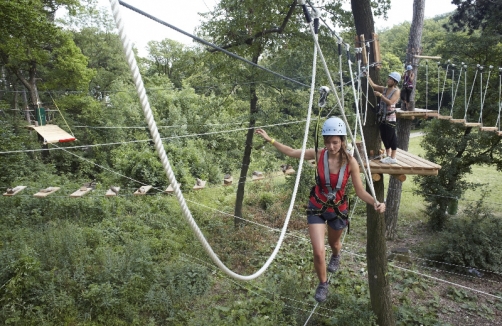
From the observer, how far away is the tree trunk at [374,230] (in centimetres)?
338

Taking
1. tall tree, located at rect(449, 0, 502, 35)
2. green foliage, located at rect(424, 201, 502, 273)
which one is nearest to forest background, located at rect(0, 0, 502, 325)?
green foliage, located at rect(424, 201, 502, 273)

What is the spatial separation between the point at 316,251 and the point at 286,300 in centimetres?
262

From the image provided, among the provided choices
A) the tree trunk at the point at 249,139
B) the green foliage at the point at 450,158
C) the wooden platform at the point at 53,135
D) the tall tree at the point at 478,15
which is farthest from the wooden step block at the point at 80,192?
the tall tree at the point at 478,15

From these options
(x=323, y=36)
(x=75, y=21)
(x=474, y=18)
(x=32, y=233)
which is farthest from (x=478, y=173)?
(x=75, y=21)

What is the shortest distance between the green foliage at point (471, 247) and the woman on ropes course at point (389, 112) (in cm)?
385

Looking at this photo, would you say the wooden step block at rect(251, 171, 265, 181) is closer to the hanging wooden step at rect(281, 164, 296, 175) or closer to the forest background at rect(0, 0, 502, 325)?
the hanging wooden step at rect(281, 164, 296, 175)

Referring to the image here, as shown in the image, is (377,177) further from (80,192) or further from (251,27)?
(80,192)

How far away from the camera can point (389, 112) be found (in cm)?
331

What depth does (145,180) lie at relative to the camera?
9602 mm

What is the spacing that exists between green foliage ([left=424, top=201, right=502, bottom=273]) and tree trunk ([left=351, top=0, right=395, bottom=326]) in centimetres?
301

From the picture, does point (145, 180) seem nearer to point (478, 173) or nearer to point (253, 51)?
point (253, 51)

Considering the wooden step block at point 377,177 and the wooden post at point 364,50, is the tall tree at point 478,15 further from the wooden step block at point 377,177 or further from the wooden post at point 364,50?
the wooden step block at point 377,177

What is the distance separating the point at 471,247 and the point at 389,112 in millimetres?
4330

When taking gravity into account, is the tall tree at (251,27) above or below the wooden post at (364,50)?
above
